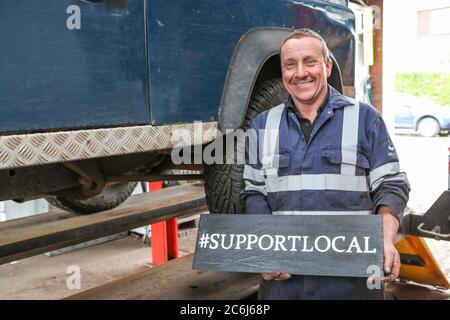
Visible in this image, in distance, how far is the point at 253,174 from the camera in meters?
2.09

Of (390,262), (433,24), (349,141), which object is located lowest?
(390,262)

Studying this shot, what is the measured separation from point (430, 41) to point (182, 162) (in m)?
22.7

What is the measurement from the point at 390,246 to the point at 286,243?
331mm

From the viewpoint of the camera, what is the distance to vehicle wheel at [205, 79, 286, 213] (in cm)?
254

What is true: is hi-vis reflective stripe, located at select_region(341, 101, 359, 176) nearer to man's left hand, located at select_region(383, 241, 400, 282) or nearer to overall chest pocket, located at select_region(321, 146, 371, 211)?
overall chest pocket, located at select_region(321, 146, 371, 211)

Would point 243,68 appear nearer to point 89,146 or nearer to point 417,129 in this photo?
point 89,146

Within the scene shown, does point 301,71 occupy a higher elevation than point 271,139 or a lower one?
higher

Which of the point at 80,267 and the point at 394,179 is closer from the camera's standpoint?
the point at 394,179

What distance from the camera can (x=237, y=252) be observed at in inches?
69.0

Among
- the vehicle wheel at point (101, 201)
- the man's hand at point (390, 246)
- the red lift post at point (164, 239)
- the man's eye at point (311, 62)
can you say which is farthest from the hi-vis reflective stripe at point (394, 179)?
the red lift post at point (164, 239)

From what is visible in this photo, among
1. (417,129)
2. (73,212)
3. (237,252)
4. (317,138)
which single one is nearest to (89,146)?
(237,252)

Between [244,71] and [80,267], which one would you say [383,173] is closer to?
[244,71]

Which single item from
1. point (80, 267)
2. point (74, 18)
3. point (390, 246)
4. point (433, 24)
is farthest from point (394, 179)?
point (433, 24)

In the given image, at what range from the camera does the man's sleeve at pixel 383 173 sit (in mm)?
1813
